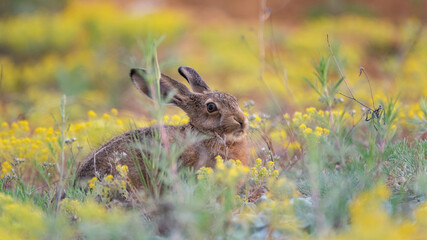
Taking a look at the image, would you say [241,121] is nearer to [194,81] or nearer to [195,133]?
[195,133]

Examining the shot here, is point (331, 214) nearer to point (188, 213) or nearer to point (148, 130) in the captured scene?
point (188, 213)

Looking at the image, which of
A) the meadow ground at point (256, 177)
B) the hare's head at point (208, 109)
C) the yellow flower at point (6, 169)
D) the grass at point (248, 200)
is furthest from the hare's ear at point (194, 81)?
the yellow flower at point (6, 169)

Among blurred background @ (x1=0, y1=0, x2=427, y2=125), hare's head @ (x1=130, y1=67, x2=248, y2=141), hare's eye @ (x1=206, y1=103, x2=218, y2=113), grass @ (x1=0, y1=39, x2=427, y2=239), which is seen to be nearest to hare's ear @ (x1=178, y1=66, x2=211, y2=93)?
hare's head @ (x1=130, y1=67, x2=248, y2=141)

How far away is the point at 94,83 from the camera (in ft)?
40.1

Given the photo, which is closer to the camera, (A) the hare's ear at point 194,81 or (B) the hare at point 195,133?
(B) the hare at point 195,133

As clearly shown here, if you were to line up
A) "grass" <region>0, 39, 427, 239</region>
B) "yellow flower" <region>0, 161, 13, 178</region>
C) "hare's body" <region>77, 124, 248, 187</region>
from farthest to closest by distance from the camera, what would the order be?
"yellow flower" <region>0, 161, 13, 178</region>, "hare's body" <region>77, 124, 248, 187</region>, "grass" <region>0, 39, 427, 239</region>

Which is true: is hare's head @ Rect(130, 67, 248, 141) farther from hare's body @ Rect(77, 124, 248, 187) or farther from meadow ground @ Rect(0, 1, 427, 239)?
meadow ground @ Rect(0, 1, 427, 239)

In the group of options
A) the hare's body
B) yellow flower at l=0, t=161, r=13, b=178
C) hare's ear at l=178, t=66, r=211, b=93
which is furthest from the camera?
hare's ear at l=178, t=66, r=211, b=93

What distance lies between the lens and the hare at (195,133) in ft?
13.7

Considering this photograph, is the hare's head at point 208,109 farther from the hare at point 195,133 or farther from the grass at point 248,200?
the grass at point 248,200

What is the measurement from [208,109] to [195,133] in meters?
0.25

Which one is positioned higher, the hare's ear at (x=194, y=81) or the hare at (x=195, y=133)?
the hare's ear at (x=194, y=81)

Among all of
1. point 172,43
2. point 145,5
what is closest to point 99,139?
point 172,43

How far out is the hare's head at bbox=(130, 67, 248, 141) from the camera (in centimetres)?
441
